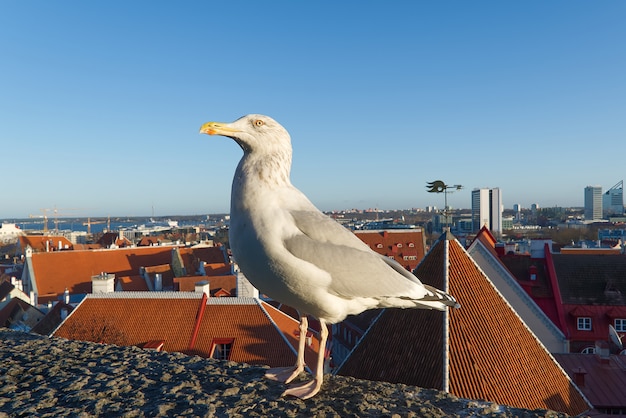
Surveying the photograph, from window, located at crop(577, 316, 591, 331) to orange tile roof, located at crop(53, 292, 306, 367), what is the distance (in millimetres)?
12316

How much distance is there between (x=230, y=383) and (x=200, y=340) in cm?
968

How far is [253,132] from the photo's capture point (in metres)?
3.41

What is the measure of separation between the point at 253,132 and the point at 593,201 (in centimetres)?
22978

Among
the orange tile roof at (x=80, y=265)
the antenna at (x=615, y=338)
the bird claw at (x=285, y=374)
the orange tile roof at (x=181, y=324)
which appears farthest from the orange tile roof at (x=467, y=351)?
the orange tile roof at (x=80, y=265)

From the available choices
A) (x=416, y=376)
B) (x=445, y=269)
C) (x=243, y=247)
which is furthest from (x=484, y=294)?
(x=243, y=247)

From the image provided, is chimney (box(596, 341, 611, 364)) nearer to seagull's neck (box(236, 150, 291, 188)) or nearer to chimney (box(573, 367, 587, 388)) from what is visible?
chimney (box(573, 367, 587, 388))

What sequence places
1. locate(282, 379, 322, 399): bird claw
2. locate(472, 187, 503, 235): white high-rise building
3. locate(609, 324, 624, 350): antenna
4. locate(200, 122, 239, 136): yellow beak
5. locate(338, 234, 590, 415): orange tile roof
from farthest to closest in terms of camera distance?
1. locate(472, 187, 503, 235): white high-rise building
2. locate(609, 324, 624, 350): antenna
3. locate(338, 234, 590, 415): orange tile roof
4. locate(282, 379, 322, 399): bird claw
5. locate(200, 122, 239, 136): yellow beak

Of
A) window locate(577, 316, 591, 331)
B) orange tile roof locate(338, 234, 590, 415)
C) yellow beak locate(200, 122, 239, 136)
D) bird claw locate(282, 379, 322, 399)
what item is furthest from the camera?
window locate(577, 316, 591, 331)

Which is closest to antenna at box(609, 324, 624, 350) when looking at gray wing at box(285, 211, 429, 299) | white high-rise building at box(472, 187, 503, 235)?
gray wing at box(285, 211, 429, 299)

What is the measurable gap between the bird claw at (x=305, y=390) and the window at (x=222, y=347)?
953cm

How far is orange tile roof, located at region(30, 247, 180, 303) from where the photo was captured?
33.9 metres

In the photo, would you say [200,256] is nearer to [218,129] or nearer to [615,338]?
[615,338]

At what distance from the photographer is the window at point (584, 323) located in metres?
17.2

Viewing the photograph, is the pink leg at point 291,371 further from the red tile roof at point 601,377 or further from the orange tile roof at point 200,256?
the orange tile roof at point 200,256
